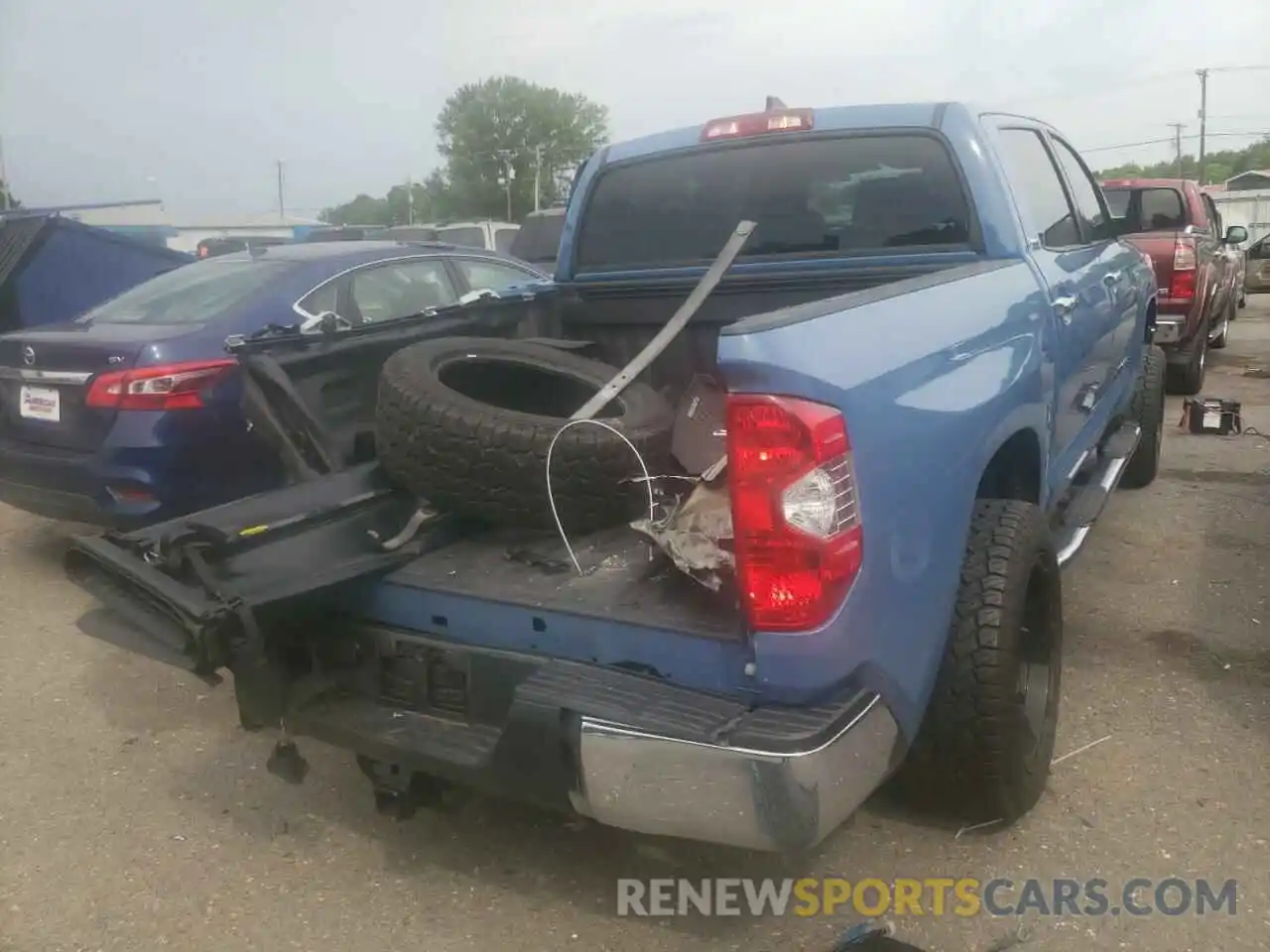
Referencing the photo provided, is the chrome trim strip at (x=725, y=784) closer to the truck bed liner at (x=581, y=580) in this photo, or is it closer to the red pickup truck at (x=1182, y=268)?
the truck bed liner at (x=581, y=580)

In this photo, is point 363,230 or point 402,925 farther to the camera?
point 363,230

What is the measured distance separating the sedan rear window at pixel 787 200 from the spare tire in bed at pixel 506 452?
3.60ft

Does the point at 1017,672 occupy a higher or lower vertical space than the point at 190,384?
lower

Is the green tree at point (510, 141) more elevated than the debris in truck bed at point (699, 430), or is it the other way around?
the green tree at point (510, 141)

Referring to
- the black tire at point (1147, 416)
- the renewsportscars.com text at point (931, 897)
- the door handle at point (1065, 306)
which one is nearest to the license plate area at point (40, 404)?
the renewsportscars.com text at point (931, 897)

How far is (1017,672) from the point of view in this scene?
2.88 meters

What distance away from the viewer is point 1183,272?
8.76 meters

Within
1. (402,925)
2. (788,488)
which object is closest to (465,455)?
(788,488)

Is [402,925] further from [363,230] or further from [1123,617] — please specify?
[363,230]

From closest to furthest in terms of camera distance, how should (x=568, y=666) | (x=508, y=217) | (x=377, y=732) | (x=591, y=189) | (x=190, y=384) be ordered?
1. (x=568, y=666)
2. (x=377, y=732)
3. (x=591, y=189)
4. (x=190, y=384)
5. (x=508, y=217)

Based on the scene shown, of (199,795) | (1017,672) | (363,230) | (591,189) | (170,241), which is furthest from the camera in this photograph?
(170,241)

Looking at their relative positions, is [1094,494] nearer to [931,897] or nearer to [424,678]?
[931,897]

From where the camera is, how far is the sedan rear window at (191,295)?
5461mm

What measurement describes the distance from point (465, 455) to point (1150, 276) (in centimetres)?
445
